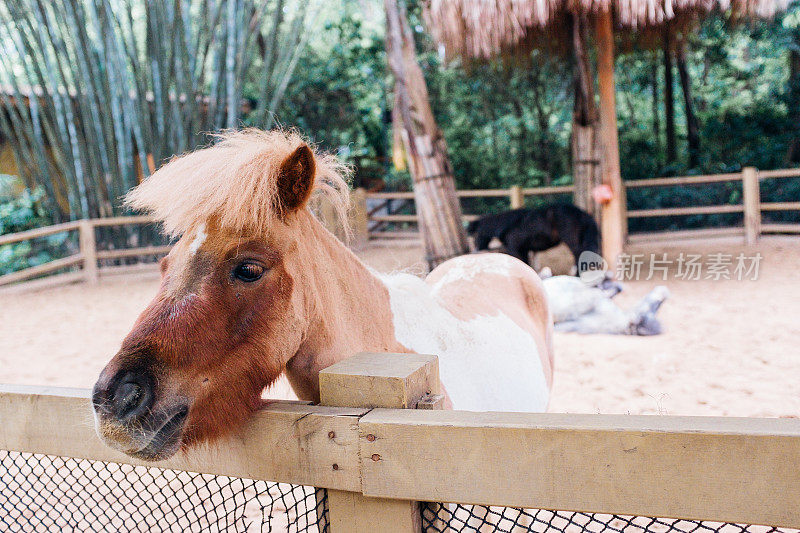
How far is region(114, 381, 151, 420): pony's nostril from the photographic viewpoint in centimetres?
102

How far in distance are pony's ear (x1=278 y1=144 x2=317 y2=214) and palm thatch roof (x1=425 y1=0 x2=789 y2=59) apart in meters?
5.41

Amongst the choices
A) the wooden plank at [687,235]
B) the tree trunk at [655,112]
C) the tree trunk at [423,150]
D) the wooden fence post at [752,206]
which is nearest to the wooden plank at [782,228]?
the wooden fence post at [752,206]

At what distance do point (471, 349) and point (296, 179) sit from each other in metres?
0.94

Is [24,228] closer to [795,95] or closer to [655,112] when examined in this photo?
[655,112]

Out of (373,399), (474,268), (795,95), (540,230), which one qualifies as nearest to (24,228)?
(540,230)

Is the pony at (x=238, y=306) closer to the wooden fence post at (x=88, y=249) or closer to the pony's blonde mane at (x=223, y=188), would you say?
the pony's blonde mane at (x=223, y=188)

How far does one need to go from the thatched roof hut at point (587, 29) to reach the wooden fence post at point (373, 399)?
226 inches

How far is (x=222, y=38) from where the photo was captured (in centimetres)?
802

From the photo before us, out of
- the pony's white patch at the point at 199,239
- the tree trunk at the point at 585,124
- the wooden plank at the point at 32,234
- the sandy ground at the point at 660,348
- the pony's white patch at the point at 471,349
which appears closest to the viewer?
the pony's white patch at the point at 199,239

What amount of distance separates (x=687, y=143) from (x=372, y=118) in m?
6.49

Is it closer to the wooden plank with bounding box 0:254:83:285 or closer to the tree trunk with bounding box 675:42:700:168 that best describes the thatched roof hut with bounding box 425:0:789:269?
the tree trunk with bounding box 675:42:700:168

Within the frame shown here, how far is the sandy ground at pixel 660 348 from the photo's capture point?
3.40 m

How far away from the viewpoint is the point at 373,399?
3.25ft

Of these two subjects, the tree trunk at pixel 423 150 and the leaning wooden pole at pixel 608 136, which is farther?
the leaning wooden pole at pixel 608 136
